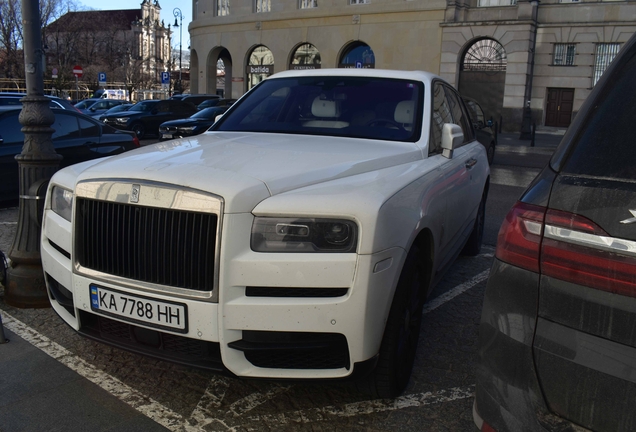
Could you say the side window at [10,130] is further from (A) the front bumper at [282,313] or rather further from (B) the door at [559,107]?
(B) the door at [559,107]

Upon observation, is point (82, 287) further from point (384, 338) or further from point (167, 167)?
point (384, 338)

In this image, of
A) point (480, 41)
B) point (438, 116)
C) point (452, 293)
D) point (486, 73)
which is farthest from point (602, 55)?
point (438, 116)

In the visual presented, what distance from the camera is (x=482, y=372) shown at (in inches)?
81.0

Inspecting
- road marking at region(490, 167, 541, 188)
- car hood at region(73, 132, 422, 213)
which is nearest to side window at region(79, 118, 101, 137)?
car hood at region(73, 132, 422, 213)

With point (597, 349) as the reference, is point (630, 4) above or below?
above

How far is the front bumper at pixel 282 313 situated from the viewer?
262 centimetres

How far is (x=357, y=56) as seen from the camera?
4066cm

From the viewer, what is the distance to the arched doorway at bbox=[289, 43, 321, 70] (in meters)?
41.8

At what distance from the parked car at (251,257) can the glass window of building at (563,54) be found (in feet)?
108

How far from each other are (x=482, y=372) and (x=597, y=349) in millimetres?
434

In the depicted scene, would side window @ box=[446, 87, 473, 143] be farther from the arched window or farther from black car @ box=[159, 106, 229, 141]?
the arched window

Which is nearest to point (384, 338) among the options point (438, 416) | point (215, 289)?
point (438, 416)

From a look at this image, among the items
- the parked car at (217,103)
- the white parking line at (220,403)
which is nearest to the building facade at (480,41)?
the parked car at (217,103)

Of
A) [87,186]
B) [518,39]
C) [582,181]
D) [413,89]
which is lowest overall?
[87,186]
